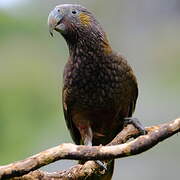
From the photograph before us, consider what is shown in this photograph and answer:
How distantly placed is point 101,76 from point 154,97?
2.30 meters

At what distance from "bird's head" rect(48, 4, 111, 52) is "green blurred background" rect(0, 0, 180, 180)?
5.07 ft

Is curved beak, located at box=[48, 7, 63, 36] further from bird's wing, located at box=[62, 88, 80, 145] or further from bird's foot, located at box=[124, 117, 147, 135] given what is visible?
bird's foot, located at box=[124, 117, 147, 135]

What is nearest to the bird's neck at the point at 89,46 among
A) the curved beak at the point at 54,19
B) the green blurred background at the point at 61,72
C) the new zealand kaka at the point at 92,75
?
the new zealand kaka at the point at 92,75

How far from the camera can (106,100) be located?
5379 mm

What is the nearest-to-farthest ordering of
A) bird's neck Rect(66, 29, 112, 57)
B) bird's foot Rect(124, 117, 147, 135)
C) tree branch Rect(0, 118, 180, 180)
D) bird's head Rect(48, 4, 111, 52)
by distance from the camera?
1. tree branch Rect(0, 118, 180, 180)
2. bird's foot Rect(124, 117, 147, 135)
3. bird's head Rect(48, 4, 111, 52)
4. bird's neck Rect(66, 29, 112, 57)

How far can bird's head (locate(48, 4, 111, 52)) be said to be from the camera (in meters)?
5.26

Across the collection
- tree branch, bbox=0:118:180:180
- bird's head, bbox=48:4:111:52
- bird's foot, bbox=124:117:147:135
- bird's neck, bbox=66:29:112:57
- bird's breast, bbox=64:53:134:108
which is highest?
bird's head, bbox=48:4:111:52

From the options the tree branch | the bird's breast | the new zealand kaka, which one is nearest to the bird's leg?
the new zealand kaka

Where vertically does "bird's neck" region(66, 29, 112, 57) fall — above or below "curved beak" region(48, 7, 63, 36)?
below

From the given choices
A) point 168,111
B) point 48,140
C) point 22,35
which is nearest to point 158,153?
point 168,111

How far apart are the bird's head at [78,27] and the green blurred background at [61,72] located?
154cm

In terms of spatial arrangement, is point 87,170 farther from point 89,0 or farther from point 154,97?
point 89,0

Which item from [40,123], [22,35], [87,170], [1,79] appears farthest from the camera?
[22,35]

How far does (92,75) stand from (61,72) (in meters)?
3.11
